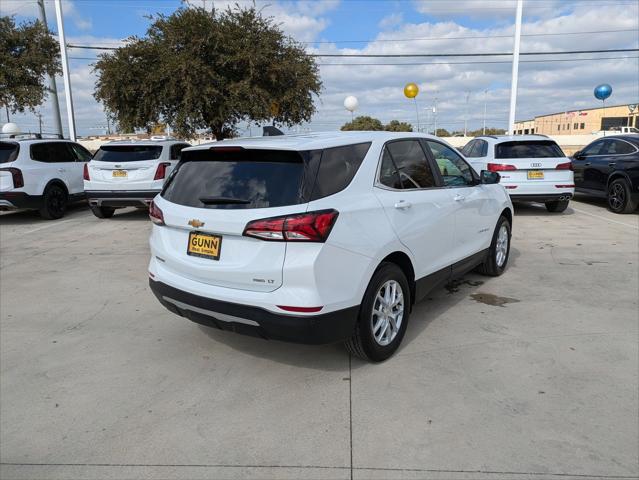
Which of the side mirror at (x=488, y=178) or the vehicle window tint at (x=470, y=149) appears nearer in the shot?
the side mirror at (x=488, y=178)

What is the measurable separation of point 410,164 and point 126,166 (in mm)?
7350

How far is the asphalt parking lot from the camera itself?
2.65m

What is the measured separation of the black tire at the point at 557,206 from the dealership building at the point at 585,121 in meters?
59.7

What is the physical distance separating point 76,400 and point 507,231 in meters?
4.88

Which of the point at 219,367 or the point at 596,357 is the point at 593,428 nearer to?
the point at 596,357

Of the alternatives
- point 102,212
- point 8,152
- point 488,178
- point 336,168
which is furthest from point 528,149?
point 8,152

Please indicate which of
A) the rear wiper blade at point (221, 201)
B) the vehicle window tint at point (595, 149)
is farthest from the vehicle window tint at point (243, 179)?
the vehicle window tint at point (595, 149)

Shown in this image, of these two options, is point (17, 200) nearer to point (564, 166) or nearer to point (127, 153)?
A: point (127, 153)

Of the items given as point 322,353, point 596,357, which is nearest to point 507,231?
point 596,357

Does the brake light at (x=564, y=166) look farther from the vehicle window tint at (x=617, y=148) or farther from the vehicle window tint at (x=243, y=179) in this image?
the vehicle window tint at (x=243, y=179)

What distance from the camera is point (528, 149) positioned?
9969 millimetres

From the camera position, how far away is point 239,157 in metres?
3.38

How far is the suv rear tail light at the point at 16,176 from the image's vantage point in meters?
9.52

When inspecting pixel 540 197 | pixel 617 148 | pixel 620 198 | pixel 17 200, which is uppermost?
pixel 617 148
